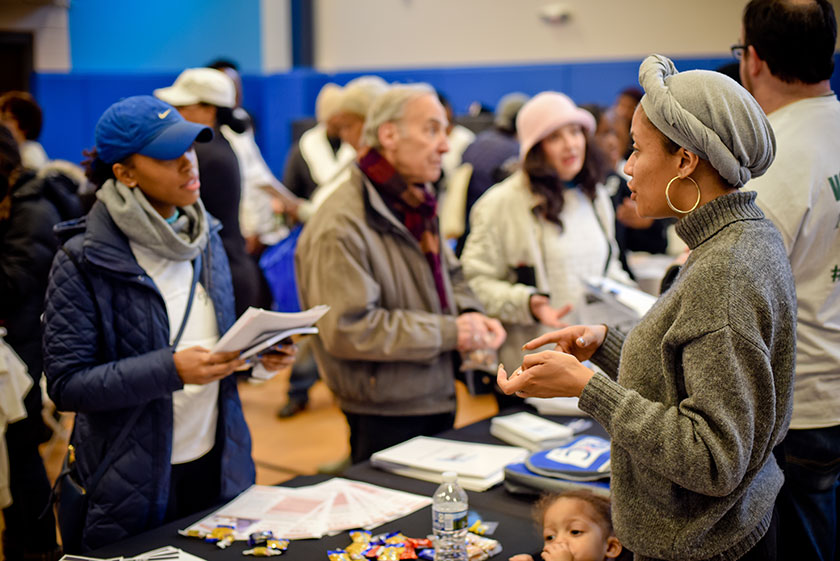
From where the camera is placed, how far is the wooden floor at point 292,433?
4.82 meters

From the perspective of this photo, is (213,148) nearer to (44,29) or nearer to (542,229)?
(542,229)

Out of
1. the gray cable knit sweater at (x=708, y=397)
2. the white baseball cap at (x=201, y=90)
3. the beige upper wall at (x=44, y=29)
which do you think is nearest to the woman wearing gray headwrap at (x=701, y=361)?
the gray cable knit sweater at (x=708, y=397)

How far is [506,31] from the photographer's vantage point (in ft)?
32.8

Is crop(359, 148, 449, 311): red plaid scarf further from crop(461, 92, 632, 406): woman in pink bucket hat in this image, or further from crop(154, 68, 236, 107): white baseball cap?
crop(154, 68, 236, 107): white baseball cap

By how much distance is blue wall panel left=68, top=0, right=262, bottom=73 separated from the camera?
11.1 m

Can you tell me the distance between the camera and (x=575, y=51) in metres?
9.38

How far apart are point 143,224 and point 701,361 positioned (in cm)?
146

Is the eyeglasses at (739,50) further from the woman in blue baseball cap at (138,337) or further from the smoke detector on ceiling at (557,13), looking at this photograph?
the smoke detector on ceiling at (557,13)

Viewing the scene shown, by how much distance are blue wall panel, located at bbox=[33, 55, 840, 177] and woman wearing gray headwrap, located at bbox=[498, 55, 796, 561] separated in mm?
6919

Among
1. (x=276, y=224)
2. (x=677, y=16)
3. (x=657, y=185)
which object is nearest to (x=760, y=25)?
(x=657, y=185)

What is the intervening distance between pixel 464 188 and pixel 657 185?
11.6ft

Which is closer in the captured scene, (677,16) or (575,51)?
(677,16)

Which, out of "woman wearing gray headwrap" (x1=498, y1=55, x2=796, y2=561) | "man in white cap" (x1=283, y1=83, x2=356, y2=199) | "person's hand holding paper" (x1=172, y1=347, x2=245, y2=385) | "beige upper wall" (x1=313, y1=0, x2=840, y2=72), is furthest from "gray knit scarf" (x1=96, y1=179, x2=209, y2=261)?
"beige upper wall" (x1=313, y1=0, x2=840, y2=72)

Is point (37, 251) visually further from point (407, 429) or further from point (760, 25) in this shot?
point (760, 25)
